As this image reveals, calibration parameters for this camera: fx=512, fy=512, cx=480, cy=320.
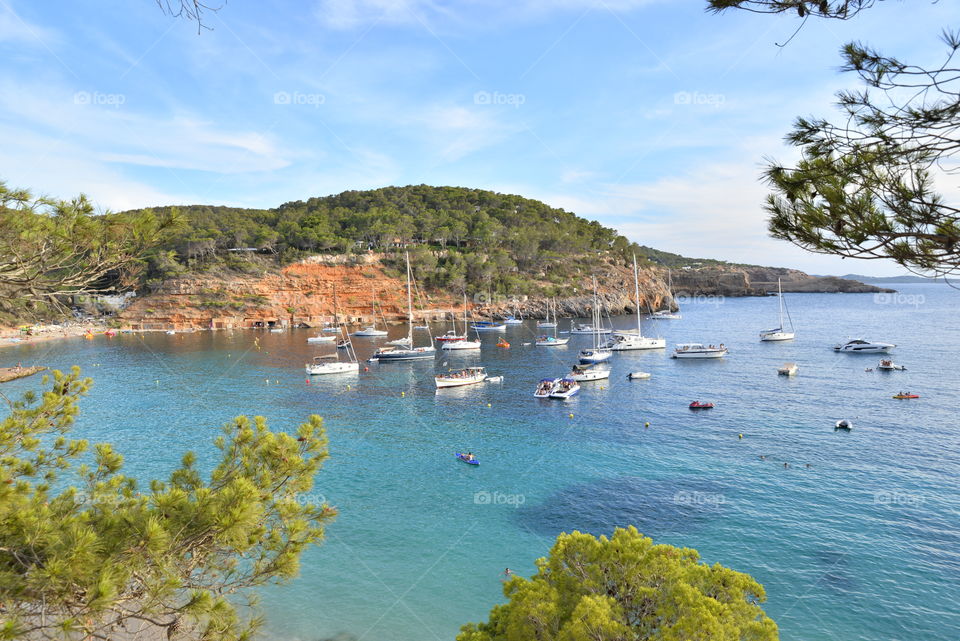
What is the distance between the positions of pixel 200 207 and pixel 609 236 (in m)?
105

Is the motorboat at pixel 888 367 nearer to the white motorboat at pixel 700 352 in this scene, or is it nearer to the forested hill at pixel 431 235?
the white motorboat at pixel 700 352

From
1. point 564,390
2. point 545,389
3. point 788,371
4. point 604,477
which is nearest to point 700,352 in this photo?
point 788,371

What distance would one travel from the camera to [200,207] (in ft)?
413

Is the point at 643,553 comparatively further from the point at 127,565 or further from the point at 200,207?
the point at 200,207

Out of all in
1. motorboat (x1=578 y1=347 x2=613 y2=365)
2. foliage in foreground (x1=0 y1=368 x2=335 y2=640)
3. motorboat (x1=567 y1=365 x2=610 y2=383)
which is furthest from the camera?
motorboat (x1=578 y1=347 x2=613 y2=365)

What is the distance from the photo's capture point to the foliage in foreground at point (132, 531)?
504cm

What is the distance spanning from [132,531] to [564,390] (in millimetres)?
34576

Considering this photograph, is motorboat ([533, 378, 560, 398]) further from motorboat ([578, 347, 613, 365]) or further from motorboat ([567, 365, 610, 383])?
motorboat ([578, 347, 613, 365])

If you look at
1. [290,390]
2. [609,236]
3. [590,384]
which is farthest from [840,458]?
[609,236]

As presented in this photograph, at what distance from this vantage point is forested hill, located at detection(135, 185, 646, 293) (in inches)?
3991

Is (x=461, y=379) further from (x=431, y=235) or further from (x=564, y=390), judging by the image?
(x=431, y=235)

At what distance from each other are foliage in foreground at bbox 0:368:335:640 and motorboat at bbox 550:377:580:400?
3124 centimetres

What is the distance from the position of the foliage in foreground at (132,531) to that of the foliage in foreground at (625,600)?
12.8 feet

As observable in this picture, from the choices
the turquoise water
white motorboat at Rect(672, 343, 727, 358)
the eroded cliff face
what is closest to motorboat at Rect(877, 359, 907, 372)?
the turquoise water
